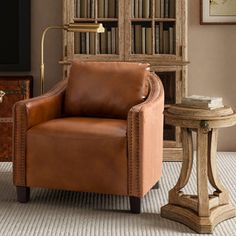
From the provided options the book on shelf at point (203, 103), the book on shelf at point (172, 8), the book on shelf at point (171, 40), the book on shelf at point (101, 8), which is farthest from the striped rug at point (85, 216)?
the book on shelf at point (101, 8)

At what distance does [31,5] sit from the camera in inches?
196

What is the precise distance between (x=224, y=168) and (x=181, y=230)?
155 centimetres

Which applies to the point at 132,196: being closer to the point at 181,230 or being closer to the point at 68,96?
the point at 181,230

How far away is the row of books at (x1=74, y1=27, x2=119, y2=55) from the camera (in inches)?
185

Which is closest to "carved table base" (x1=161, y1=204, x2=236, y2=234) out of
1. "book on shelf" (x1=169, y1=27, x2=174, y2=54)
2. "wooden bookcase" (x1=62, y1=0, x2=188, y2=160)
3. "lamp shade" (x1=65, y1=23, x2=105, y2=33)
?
"lamp shade" (x1=65, y1=23, x2=105, y2=33)

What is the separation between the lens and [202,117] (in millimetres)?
2963

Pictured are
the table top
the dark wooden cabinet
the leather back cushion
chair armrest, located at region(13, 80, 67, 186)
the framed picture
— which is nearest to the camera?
the table top

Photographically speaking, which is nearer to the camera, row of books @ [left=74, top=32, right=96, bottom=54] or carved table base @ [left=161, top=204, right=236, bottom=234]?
carved table base @ [left=161, top=204, right=236, bottom=234]

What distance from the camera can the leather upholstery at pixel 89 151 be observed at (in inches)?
127

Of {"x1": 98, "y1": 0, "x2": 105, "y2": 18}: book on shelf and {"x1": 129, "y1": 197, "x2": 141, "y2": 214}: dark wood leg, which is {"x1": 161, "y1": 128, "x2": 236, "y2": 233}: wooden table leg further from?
{"x1": 98, "y1": 0, "x2": 105, "y2": 18}: book on shelf

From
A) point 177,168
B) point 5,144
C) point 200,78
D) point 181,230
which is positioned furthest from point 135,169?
point 200,78

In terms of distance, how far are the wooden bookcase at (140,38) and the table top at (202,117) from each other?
1621 millimetres

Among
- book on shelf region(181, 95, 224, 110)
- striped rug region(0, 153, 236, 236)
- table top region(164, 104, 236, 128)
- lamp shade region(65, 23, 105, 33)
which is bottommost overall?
striped rug region(0, 153, 236, 236)

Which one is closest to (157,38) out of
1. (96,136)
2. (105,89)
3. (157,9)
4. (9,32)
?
(157,9)
